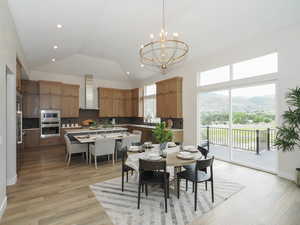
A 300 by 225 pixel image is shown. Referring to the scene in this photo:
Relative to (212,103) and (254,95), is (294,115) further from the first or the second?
(212,103)

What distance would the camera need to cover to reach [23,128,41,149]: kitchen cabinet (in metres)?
6.27

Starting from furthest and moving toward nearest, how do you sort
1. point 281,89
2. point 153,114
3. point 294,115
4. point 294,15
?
point 153,114
point 281,89
point 294,15
point 294,115

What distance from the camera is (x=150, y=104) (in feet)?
26.6

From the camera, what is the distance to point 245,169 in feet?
13.4

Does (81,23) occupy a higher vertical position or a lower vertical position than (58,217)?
higher

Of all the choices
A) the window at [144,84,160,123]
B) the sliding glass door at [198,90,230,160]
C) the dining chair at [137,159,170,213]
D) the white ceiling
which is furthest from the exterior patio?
the white ceiling

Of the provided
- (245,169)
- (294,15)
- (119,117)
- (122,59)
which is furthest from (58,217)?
(119,117)

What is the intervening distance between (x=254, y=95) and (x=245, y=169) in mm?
1964

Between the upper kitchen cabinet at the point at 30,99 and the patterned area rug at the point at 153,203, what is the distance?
5202 millimetres

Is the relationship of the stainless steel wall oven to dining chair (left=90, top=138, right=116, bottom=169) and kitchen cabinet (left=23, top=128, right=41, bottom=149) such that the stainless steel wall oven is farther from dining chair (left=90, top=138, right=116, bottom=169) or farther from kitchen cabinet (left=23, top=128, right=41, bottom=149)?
dining chair (left=90, top=138, right=116, bottom=169)

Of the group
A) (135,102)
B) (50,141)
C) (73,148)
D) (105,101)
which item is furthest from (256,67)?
(50,141)

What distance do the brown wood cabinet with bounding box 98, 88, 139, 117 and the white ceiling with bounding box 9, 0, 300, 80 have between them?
305 centimetres

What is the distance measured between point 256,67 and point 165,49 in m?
2.72

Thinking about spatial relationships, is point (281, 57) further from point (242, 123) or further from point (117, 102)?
point (117, 102)
